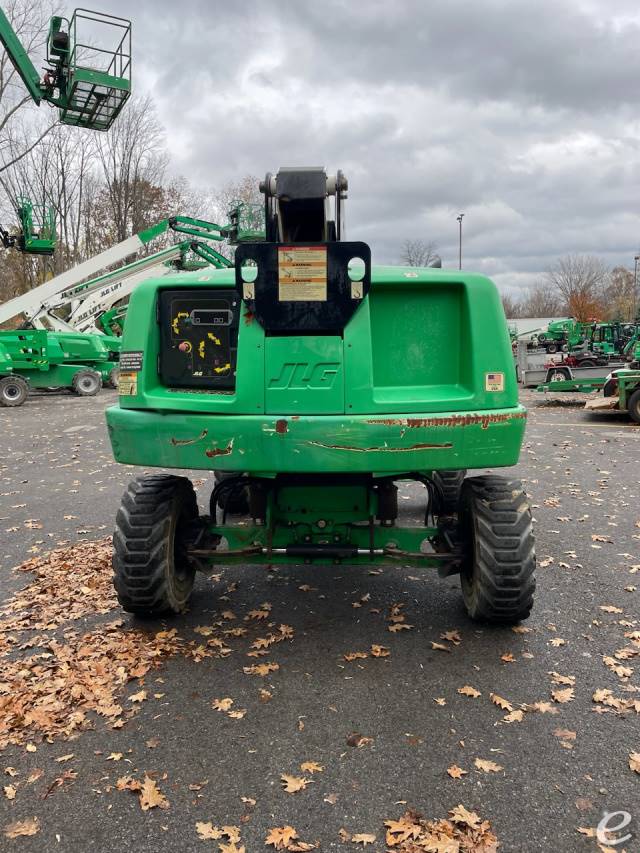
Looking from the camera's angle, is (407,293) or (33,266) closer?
(407,293)

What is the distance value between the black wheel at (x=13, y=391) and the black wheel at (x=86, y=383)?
2624mm

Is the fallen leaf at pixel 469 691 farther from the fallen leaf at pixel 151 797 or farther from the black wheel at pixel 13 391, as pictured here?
the black wheel at pixel 13 391

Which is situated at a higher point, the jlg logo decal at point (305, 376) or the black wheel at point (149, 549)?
the jlg logo decal at point (305, 376)

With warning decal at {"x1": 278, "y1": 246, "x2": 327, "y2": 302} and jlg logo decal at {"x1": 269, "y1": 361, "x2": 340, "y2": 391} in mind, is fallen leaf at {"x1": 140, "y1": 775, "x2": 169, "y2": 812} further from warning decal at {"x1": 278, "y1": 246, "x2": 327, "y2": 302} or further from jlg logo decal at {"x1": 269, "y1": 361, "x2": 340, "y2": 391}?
warning decal at {"x1": 278, "y1": 246, "x2": 327, "y2": 302}

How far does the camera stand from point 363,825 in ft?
7.73

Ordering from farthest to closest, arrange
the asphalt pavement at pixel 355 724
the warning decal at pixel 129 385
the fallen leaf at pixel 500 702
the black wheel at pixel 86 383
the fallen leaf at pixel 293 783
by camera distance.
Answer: the black wheel at pixel 86 383, the warning decal at pixel 129 385, the fallen leaf at pixel 500 702, the fallen leaf at pixel 293 783, the asphalt pavement at pixel 355 724

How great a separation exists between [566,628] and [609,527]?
98.3 inches

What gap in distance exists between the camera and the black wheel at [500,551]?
3.55 meters

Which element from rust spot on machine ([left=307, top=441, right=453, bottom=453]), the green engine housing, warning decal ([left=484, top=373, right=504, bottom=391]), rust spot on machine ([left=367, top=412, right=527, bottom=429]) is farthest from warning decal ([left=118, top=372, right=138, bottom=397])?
warning decal ([left=484, top=373, right=504, bottom=391])

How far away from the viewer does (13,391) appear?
59.6 ft

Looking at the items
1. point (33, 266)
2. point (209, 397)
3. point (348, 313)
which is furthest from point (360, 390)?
point (33, 266)

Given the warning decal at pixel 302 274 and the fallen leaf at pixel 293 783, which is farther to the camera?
the warning decal at pixel 302 274

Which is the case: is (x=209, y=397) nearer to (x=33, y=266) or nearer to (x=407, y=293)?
(x=407, y=293)

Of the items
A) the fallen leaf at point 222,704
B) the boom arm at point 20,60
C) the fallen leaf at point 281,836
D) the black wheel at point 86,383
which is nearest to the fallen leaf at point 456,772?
the fallen leaf at point 281,836
